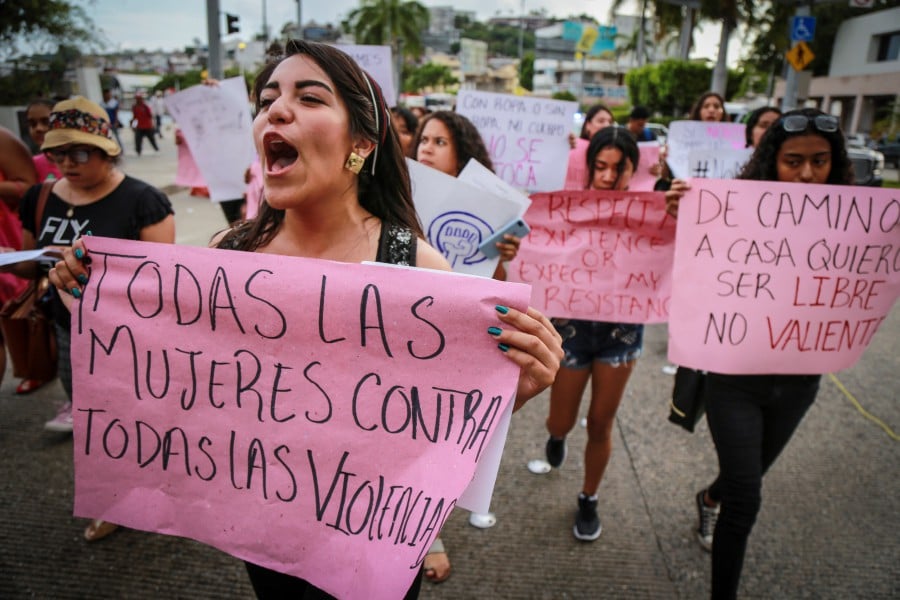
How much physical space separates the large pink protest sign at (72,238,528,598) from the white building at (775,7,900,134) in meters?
37.8

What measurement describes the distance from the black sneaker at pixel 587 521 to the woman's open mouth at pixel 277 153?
2139 mm

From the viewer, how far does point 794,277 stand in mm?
2215

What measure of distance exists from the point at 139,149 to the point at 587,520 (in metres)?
18.7

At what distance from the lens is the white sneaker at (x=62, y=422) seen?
3375 millimetres

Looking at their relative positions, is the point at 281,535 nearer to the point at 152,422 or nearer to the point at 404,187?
the point at 152,422

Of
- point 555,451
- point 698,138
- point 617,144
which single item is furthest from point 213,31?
point 555,451

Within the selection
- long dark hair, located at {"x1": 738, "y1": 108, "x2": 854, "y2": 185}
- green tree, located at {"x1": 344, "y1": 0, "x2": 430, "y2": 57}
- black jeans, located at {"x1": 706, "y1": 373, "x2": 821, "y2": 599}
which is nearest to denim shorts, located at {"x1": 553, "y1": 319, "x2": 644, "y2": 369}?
black jeans, located at {"x1": 706, "y1": 373, "x2": 821, "y2": 599}

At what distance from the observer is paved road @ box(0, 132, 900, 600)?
246cm

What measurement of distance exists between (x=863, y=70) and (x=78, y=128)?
43369 mm

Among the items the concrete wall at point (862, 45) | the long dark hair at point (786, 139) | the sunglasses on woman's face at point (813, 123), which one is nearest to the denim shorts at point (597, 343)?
the long dark hair at point (786, 139)

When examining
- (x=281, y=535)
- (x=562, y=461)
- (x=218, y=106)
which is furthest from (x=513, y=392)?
(x=218, y=106)

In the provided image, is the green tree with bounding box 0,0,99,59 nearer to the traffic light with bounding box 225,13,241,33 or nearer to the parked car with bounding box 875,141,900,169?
the traffic light with bounding box 225,13,241,33

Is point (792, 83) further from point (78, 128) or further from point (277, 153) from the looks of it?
point (277, 153)

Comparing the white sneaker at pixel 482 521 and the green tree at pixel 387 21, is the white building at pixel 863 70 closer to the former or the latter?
the green tree at pixel 387 21
